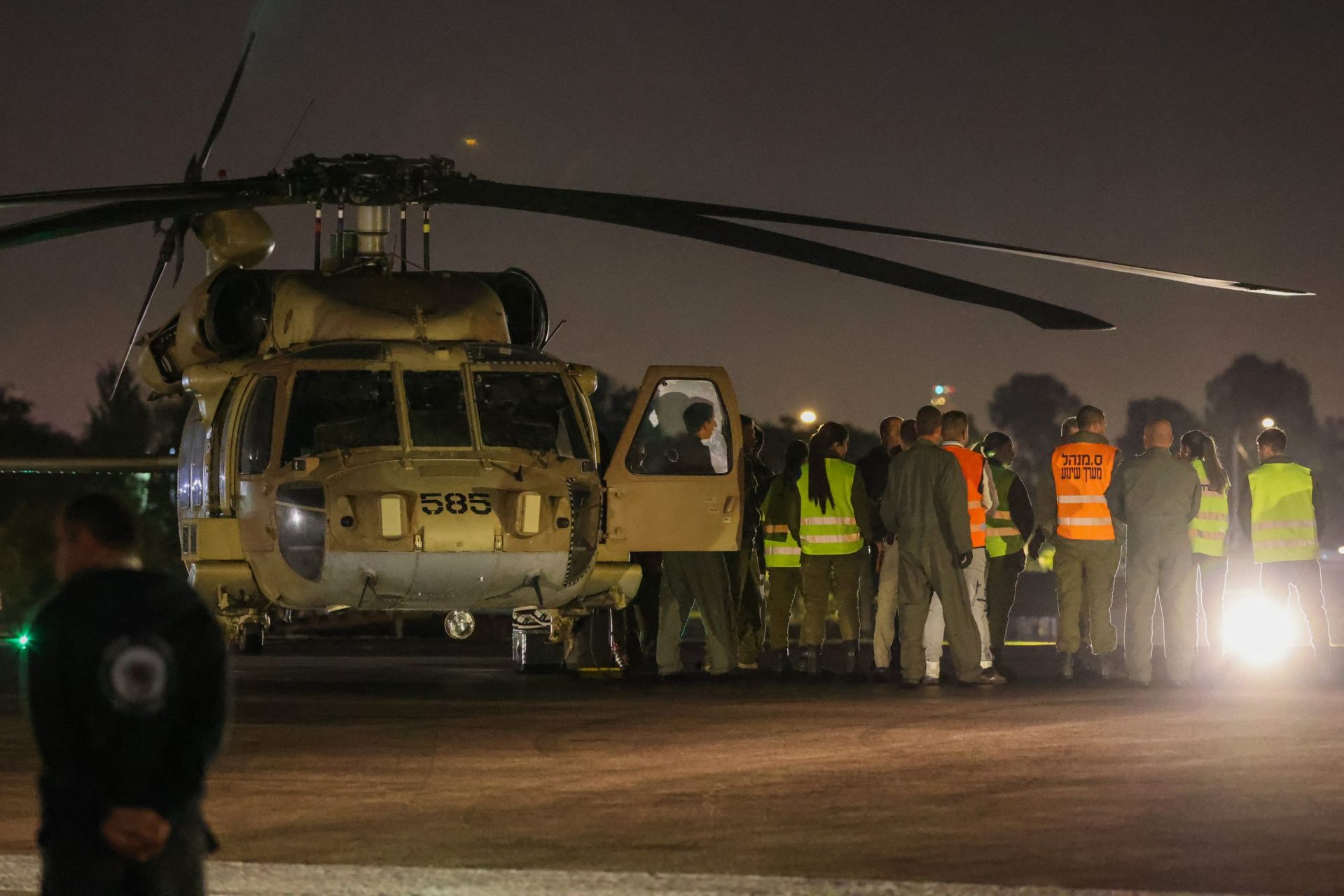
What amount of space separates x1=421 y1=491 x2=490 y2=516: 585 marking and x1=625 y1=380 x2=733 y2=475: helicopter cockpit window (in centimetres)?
172

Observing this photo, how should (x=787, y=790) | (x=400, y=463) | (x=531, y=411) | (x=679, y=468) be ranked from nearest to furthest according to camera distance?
(x=787, y=790)
(x=400, y=463)
(x=531, y=411)
(x=679, y=468)

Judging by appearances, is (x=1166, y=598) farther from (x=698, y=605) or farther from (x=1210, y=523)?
(x=698, y=605)

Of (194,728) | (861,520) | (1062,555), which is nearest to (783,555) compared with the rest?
(861,520)

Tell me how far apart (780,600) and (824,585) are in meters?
0.76

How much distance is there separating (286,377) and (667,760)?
5.21 metres

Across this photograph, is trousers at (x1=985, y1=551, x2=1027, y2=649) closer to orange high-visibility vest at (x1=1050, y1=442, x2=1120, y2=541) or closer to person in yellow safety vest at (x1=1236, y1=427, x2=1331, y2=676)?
orange high-visibility vest at (x1=1050, y1=442, x2=1120, y2=541)

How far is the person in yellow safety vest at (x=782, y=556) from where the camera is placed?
57.3 feet

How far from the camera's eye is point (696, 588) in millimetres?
16219

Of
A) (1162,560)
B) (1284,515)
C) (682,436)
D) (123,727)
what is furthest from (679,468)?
(123,727)

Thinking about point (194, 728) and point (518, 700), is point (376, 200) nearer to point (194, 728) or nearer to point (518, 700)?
point (518, 700)

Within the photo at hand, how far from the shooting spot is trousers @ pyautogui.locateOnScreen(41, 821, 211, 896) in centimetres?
465

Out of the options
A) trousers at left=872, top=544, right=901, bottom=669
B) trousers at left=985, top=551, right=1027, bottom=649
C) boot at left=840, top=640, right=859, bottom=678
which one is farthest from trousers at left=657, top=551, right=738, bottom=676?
trousers at left=985, top=551, right=1027, bottom=649

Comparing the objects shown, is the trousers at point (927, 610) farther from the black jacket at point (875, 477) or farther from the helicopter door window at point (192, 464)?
the helicopter door window at point (192, 464)

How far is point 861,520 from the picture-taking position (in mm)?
16844
